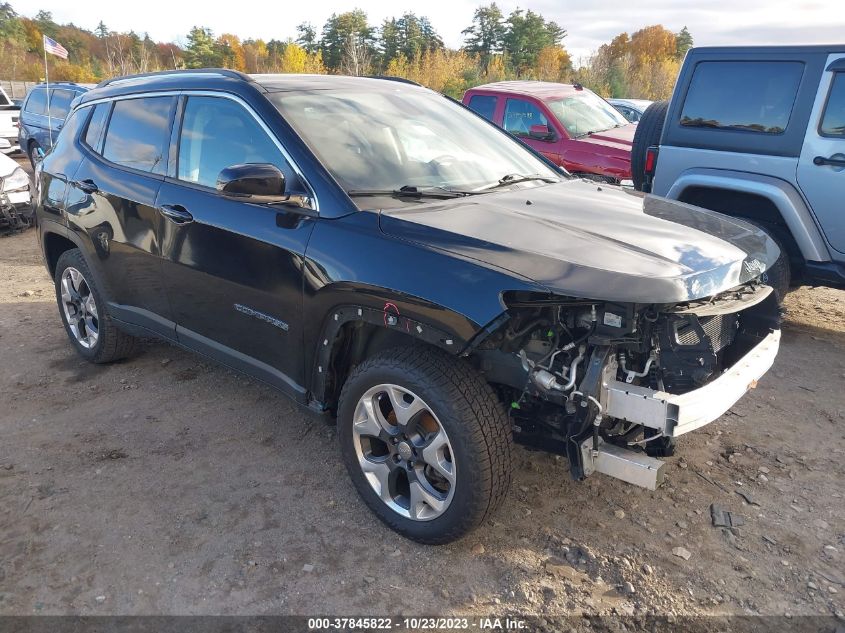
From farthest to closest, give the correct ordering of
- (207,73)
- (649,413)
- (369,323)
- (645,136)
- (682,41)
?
(682,41)
(645,136)
(207,73)
(369,323)
(649,413)

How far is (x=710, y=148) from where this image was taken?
17.6 ft

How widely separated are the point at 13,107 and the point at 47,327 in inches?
599

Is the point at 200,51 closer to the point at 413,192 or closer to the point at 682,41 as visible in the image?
the point at 682,41

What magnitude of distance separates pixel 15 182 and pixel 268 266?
7.75m

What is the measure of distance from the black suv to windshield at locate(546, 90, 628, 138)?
521cm

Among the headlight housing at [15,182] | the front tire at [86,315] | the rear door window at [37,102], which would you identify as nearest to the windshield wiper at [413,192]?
the front tire at [86,315]

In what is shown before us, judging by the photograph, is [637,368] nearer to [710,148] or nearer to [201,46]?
[710,148]

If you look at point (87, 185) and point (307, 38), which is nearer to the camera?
point (87, 185)

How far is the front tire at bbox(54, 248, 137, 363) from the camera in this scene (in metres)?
4.57

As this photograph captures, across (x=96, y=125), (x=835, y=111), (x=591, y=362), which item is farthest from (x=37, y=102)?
(x=591, y=362)

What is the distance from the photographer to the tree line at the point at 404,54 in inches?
1248

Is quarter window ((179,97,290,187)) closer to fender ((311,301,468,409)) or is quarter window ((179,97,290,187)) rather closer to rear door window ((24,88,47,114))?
fender ((311,301,468,409))

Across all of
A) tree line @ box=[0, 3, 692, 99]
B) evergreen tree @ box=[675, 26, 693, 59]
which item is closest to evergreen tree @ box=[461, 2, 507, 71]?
tree line @ box=[0, 3, 692, 99]

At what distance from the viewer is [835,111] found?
15.7 ft
